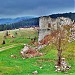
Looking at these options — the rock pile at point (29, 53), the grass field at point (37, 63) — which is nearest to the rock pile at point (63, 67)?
the grass field at point (37, 63)

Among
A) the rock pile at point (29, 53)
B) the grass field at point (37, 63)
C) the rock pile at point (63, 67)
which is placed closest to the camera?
the grass field at point (37, 63)

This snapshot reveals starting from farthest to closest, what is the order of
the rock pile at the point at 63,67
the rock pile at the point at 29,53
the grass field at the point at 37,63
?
the rock pile at the point at 29,53 → the rock pile at the point at 63,67 → the grass field at the point at 37,63

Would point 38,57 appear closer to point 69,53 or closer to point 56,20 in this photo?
point 69,53

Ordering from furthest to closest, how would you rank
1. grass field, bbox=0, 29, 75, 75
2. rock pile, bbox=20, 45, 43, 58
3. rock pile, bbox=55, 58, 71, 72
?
1. rock pile, bbox=20, 45, 43, 58
2. rock pile, bbox=55, 58, 71, 72
3. grass field, bbox=0, 29, 75, 75

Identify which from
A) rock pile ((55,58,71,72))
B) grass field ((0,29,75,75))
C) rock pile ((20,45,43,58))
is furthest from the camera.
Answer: rock pile ((20,45,43,58))

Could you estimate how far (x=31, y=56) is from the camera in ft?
267

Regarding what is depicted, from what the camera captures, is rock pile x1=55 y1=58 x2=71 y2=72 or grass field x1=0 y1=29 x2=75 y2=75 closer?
grass field x1=0 y1=29 x2=75 y2=75

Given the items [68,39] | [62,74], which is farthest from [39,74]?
[68,39]

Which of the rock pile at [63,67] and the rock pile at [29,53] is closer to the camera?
the rock pile at [63,67]

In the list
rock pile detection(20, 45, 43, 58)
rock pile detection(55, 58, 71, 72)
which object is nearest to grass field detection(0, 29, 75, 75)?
rock pile detection(55, 58, 71, 72)

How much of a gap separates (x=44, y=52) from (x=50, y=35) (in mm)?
14781

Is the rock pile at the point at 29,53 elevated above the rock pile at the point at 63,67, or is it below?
above

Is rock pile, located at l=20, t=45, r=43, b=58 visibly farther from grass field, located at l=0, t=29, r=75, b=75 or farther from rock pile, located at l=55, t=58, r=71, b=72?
rock pile, located at l=55, t=58, r=71, b=72

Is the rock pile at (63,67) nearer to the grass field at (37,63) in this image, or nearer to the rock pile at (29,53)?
the grass field at (37,63)
